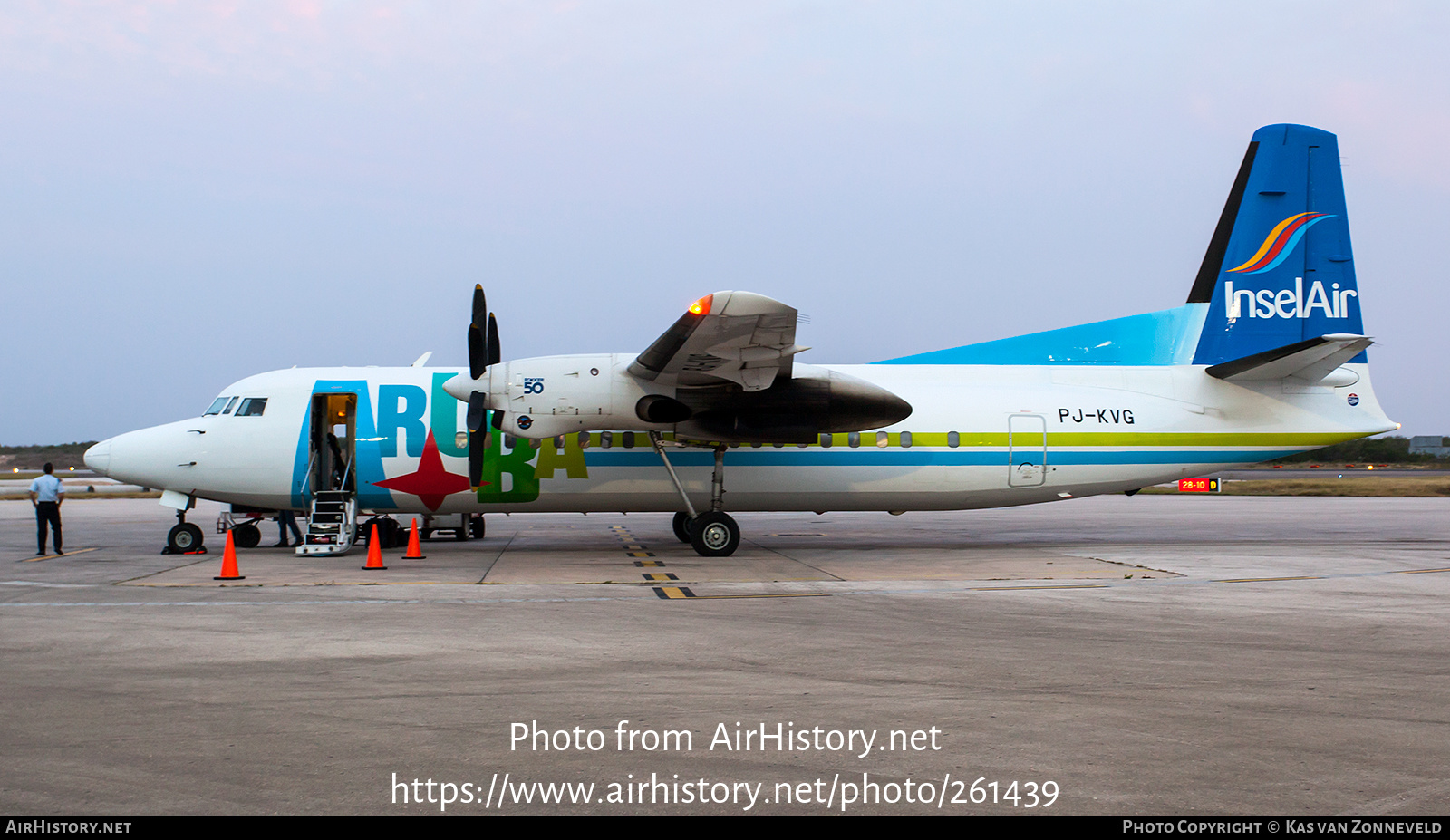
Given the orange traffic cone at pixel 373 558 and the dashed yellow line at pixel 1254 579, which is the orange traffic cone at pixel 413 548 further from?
the dashed yellow line at pixel 1254 579

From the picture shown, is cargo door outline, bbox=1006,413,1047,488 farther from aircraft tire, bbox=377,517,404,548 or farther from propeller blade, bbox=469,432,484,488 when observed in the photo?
aircraft tire, bbox=377,517,404,548

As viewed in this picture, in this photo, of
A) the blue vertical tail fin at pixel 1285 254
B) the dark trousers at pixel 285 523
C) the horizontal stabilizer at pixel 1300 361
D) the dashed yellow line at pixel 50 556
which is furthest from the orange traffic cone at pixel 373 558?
the blue vertical tail fin at pixel 1285 254

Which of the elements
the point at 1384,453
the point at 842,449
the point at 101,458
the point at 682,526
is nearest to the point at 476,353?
the point at 682,526

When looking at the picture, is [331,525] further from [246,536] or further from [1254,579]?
[1254,579]

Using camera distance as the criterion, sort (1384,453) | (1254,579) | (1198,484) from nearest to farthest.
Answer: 1. (1254,579)
2. (1198,484)
3. (1384,453)

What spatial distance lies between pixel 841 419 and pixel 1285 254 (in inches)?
377

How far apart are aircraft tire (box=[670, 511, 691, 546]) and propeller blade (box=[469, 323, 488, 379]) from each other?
16.4ft

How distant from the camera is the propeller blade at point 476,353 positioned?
14.7 metres

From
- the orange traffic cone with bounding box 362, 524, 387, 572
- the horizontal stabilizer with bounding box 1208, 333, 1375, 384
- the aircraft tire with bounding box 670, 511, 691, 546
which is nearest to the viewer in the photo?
the orange traffic cone with bounding box 362, 524, 387, 572

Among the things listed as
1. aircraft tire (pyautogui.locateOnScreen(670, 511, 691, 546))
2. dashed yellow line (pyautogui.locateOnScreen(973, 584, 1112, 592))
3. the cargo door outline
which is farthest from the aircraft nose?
the cargo door outline

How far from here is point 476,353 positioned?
48.4ft

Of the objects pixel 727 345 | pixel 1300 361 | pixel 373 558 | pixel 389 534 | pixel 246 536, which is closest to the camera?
pixel 373 558

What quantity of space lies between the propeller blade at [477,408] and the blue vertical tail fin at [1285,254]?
1344 centimetres

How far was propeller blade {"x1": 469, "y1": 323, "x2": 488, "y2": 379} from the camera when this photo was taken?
14.7m
